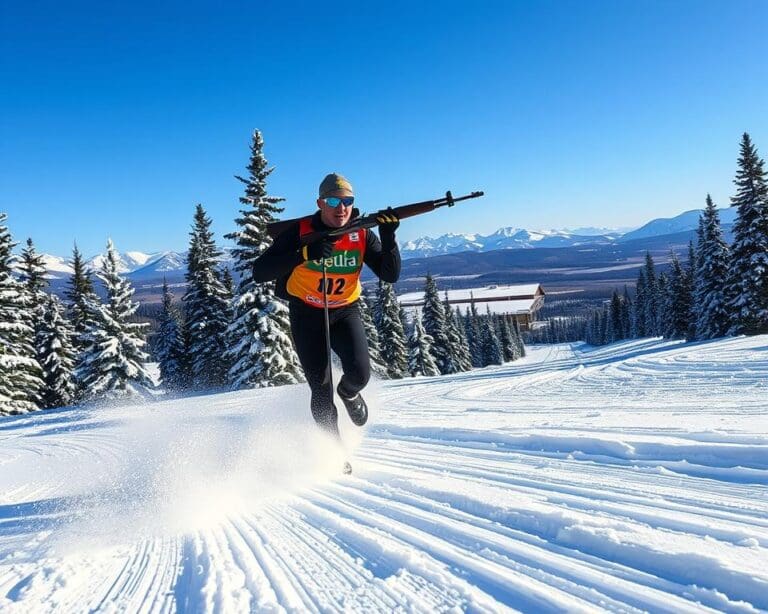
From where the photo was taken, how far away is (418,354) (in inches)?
1650

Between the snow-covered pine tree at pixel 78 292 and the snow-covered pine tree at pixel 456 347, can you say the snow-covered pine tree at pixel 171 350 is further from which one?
the snow-covered pine tree at pixel 456 347

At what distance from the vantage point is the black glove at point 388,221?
486cm

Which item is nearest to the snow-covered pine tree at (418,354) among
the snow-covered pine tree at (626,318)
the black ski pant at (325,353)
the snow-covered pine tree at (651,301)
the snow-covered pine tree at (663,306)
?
the snow-covered pine tree at (663,306)

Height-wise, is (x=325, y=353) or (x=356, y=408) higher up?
(x=325, y=353)

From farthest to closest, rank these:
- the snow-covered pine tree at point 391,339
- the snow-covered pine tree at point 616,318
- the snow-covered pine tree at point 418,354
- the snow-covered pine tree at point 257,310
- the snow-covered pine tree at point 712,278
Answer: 1. the snow-covered pine tree at point 616,318
2. the snow-covered pine tree at point 418,354
3. the snow-covered pine tree at point 391,339
4. the snow-covered pine tree at point 712,278
5. the snow-covered pine tree at point 257,310

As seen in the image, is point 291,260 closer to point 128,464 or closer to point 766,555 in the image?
point 128,464

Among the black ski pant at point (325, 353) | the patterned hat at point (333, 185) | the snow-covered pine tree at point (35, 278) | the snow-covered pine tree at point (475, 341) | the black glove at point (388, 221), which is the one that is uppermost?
the snow-covered pine tree at point (35, 278)

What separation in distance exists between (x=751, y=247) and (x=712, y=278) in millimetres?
5513

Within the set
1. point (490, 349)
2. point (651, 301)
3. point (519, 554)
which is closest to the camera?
point (519, 554)

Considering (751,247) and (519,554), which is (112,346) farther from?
(751,247)

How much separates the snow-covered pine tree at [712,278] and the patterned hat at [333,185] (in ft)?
128

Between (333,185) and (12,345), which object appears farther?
(12,345)

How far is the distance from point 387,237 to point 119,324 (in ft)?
95.3

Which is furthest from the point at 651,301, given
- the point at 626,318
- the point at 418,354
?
the point at 418,354
